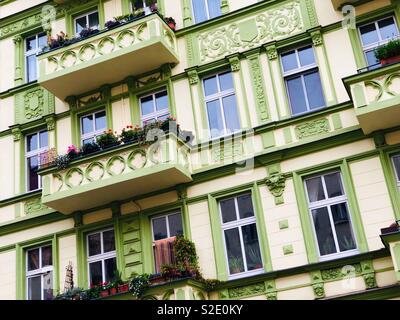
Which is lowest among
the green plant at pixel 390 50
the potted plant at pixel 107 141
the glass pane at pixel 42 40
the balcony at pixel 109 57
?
the potted plant at pixel 107 141

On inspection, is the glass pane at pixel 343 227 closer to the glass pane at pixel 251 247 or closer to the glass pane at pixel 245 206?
the glass pane at pixel 251 247

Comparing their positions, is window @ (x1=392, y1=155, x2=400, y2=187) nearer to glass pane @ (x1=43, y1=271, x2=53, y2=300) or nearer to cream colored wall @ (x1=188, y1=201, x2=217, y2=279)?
cream colored wall @ (x1=188, y1=201, x2=217, y2=279)

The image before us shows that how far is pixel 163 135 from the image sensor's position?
15.8 m

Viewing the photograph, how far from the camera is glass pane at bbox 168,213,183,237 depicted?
1614 centimetres

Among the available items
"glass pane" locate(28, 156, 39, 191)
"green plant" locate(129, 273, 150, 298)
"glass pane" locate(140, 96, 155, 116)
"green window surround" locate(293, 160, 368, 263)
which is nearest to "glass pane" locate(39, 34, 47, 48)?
"glass pane" locate(28, 156, 39, 191)

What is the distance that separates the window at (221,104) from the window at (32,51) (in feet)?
19.5

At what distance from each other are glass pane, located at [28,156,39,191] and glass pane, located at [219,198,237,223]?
5.82 m

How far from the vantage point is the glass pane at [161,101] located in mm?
17672

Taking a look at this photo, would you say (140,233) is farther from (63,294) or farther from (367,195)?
(367,195)

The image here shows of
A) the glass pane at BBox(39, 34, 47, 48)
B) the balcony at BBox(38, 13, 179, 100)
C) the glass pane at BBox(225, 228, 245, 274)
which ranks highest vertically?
the glass pane at BBox(39, 34, 47, 48)

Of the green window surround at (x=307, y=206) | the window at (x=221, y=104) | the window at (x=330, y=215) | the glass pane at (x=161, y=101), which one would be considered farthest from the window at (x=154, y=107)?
the window at (x=330, y=215)

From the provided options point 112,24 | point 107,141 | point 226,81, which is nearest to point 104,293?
point 107,141

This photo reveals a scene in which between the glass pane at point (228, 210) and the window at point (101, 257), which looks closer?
the glass pane at point (228, 210)

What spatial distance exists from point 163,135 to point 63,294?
466cm
